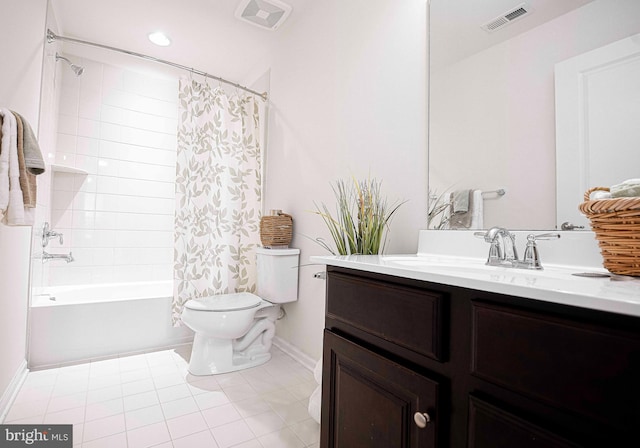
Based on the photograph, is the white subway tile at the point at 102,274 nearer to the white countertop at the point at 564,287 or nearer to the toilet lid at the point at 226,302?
the toilet lid at the point at 226,302

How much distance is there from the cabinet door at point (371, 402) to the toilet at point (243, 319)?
1123mm

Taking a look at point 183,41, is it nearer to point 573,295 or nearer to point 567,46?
point 567,46

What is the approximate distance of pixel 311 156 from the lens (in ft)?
7.29

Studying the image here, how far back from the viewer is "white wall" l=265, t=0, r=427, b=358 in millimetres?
1504

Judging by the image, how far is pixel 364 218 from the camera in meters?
1.46

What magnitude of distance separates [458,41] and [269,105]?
5.90 feet

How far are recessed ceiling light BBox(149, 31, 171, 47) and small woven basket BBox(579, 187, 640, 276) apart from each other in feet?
9.89

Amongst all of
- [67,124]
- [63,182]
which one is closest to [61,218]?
[63,182]

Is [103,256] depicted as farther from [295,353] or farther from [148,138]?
[295,353]

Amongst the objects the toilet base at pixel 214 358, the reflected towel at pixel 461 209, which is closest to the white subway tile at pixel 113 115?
the toilet base at pixel 214 358

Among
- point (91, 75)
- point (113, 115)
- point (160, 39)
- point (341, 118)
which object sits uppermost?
point (160, 39)

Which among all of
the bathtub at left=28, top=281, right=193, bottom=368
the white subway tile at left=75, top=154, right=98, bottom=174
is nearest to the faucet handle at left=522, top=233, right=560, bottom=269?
the bathtub at left=28, top=281, right=193, bottom=368

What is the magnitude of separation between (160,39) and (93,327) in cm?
229

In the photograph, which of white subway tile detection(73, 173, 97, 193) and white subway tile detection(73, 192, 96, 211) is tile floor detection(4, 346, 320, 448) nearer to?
white subway tile detection(73, 192, 96, 211)
